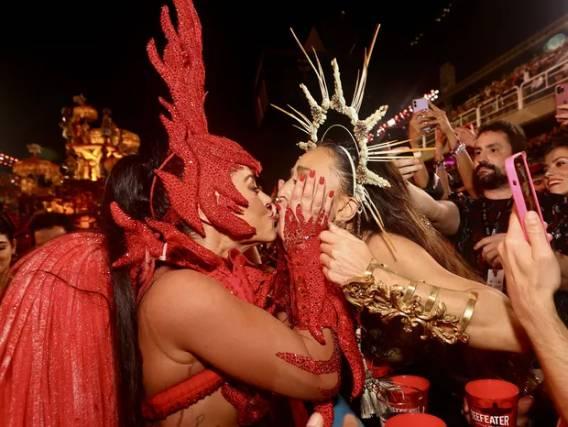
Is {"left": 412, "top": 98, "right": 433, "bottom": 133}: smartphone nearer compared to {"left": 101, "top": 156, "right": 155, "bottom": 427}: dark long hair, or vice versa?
{"left": 101, "top": 156, "right": 155, "bottom": 427}: dark long hair

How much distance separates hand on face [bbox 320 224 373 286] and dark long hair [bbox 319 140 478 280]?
2.07 feet

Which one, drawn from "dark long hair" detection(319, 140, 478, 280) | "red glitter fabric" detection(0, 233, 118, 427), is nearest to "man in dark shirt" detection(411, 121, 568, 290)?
"dark long hair" detection(319, 140, 478, 280)

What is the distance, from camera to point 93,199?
43.1 feet

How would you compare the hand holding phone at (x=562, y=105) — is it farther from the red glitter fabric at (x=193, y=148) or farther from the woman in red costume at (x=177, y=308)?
the red glitter fabric at (x=193, y=148)

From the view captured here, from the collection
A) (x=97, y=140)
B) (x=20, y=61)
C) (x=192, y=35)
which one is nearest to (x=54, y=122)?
(x=20, y=61)

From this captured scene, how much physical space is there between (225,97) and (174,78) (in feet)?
51.4

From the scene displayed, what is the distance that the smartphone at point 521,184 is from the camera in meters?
1.14

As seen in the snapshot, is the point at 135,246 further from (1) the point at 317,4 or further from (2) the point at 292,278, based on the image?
(1) the point at 317,4

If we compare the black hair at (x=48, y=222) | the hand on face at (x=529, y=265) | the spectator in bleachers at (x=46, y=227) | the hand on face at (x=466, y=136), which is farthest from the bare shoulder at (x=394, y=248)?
the black hair at (x=48, y=222)

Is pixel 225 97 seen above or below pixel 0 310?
above

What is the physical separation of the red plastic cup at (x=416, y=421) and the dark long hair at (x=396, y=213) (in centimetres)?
106

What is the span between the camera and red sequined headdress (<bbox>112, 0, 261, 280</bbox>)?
70.5 inches

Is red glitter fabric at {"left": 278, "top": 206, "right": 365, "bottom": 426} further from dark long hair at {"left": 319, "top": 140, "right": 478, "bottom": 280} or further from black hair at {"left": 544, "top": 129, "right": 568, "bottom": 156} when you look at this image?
black hair at {"left": 544, "top": 129, "right": 568, "bottom": 156}

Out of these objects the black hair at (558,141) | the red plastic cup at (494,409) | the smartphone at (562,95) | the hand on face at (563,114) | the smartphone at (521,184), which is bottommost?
the red plastic cup at (494,409)
